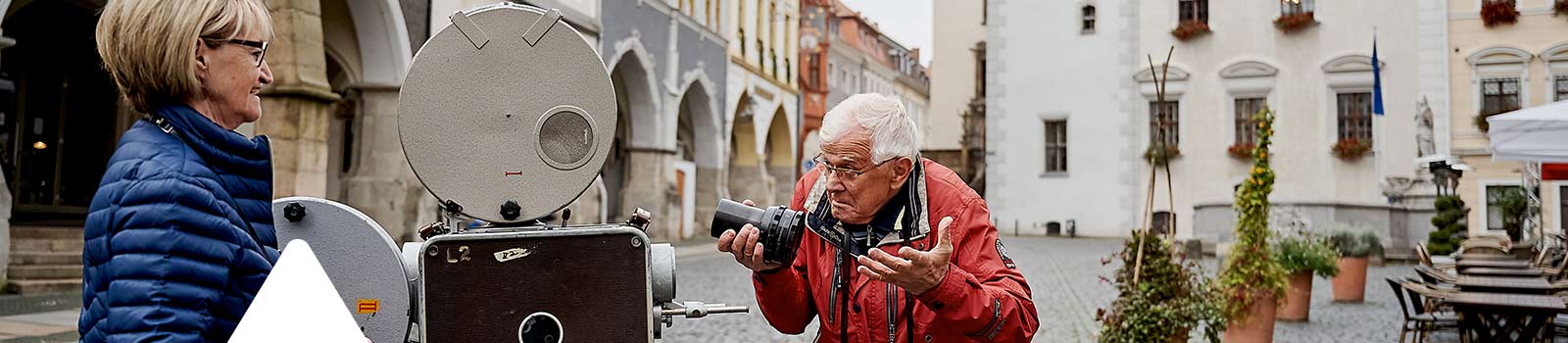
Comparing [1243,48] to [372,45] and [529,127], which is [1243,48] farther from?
[529,127]

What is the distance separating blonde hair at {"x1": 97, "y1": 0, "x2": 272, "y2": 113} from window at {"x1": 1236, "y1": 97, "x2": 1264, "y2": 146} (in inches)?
1087

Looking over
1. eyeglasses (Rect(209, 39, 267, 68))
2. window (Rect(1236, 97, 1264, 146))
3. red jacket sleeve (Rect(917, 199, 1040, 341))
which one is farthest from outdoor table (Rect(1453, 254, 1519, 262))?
window (Rect(1236, 97, 1264, 146))

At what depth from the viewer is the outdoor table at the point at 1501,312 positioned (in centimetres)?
546

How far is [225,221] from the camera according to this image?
1.57 m

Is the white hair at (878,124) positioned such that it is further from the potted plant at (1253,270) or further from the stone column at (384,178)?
the stone column at (384,178)

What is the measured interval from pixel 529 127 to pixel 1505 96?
89.7 feet

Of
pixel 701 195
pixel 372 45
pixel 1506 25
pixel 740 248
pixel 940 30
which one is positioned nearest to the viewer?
pixel 740 248

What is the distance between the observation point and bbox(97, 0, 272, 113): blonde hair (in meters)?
1.60

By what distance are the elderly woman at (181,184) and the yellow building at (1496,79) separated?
86.9ft

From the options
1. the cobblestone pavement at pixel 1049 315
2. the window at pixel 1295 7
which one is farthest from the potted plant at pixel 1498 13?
the cobblestone pavement at pixel 1049 315

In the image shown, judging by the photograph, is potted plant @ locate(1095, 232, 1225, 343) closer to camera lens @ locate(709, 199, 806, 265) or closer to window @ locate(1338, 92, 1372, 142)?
camera lens @ locate(709, 199, 806, 265)

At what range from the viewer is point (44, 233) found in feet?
34.8

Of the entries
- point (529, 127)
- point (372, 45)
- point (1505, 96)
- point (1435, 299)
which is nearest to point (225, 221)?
point (529, 127)

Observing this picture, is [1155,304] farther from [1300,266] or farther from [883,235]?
[1300,266]
